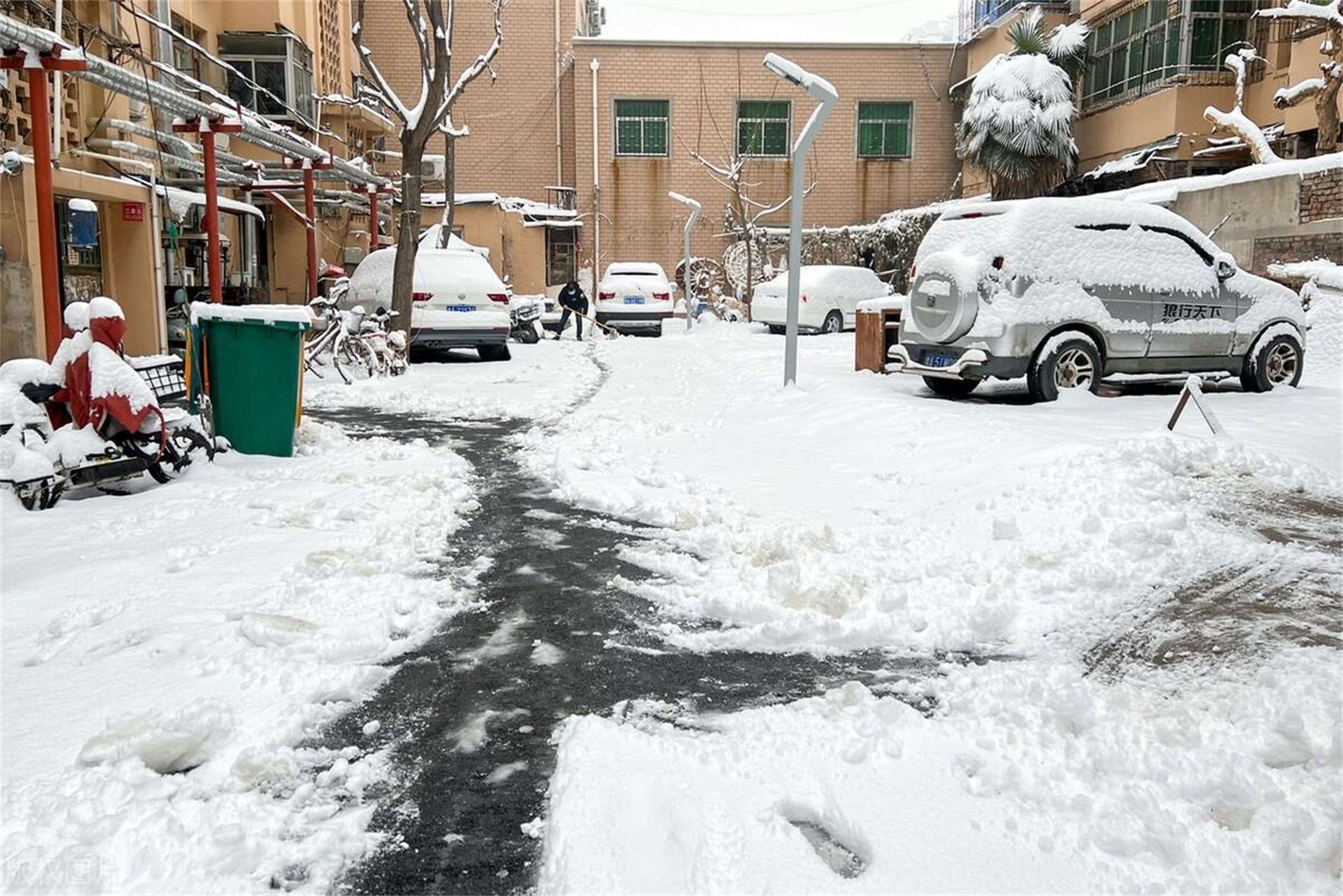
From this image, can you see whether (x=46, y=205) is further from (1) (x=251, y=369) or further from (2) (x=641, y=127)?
(2) (x=641, y=127)

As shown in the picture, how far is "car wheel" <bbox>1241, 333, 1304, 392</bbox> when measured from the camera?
1058cm

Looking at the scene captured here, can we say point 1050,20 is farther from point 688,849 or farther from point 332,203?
point 688,849

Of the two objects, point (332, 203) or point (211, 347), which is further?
point (332, 203)

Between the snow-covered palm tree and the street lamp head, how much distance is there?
51.4 ft

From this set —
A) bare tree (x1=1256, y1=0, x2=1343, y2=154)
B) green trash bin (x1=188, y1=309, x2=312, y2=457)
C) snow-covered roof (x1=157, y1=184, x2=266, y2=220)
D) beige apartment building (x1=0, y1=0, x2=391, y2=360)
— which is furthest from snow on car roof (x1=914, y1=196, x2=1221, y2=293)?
snow-covered roof (x1=157, y1=184, x2=266, y2=220)

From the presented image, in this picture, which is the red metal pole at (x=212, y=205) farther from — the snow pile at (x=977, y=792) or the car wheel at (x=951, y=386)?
the snow pile at (x=977, y=792)

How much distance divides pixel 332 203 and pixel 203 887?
22.0m

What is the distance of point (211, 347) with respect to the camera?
7.73 meters

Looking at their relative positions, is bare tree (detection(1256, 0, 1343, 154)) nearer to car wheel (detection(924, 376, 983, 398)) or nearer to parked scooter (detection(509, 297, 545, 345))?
car wheel (detection(924, 376, 983, 398))

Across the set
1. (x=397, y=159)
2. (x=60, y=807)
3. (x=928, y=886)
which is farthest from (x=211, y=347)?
(x=397, y=159)

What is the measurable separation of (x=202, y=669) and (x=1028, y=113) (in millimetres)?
24440

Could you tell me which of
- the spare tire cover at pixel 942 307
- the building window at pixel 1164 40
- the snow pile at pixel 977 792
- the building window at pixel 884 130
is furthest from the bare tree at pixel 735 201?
the snow pile at pixel 977 792

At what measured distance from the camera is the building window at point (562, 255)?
31.2m

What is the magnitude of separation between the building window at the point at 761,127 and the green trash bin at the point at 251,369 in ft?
87.2
